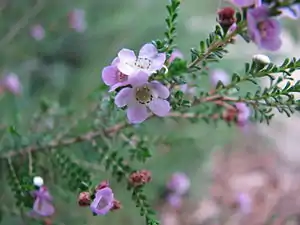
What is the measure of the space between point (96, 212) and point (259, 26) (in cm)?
24

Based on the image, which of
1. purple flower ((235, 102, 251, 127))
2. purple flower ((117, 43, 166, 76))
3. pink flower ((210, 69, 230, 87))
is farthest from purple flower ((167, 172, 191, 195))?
purple flower ((117, 43, 166, 76))

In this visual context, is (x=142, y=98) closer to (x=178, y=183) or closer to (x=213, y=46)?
(x=213, y=46)

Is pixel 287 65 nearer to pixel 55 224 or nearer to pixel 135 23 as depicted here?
pixel 55 224

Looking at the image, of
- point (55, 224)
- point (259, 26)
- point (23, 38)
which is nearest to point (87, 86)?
point (23, 38)

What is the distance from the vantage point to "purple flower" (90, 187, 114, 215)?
21.0 inches

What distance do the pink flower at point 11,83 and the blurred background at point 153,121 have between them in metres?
0.01

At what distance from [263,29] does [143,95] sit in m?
0.12

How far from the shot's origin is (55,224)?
0.72 m

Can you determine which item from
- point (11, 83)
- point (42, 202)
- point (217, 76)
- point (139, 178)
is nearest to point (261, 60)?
point (139, 178)

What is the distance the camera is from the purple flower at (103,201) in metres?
0.53

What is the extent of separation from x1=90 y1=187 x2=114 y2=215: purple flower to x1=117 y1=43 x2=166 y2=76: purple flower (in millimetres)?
120

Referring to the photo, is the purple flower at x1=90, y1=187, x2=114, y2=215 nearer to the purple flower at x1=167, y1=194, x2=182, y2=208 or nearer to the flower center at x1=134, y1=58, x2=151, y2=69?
the flower center at x1=134, y1=58, x2=151, y2=69

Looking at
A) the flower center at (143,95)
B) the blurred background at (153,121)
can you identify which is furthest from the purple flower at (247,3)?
the blurred background at (153,121)

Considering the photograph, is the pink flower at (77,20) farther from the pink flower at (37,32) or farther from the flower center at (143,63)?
the flower center at (143,63)
